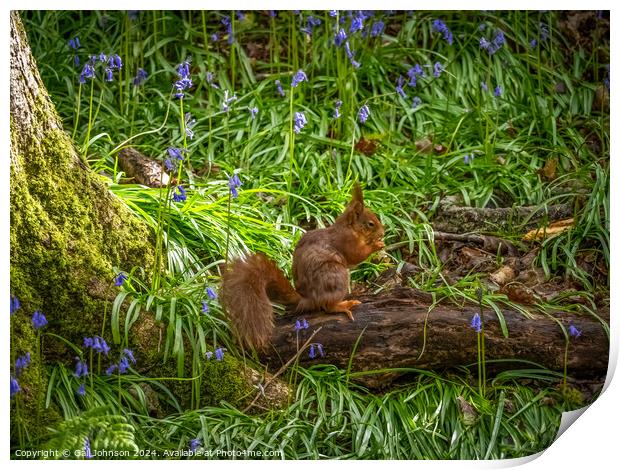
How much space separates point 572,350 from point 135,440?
1.54m

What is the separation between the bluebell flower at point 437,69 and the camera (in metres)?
4.30

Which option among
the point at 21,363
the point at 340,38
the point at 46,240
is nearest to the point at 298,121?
the point at 340,38

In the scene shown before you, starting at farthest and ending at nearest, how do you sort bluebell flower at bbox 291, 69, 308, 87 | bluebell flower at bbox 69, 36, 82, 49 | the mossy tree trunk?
bluebell flower at bbox 291, 69, 308, 87 → bluebell flower at bbox 69, 36, 82, 49 → the mossy tree trunk

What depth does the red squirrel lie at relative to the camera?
341 centimetres

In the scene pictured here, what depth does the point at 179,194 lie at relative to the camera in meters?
3.54

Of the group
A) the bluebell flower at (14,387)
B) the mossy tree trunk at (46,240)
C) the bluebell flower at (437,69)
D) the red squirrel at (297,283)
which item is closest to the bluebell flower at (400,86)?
the bluebell flower at (437,69)

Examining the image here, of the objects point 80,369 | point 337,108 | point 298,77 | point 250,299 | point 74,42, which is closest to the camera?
point 80,369

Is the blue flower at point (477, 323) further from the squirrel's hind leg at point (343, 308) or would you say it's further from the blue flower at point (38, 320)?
the blue flower at point (38, 320)

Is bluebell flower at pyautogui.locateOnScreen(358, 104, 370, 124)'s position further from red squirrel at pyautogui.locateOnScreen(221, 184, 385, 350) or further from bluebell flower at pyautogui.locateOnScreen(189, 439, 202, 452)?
bluebell flower at pyautogui.locateOnScreen(189, 439, 202, 452)

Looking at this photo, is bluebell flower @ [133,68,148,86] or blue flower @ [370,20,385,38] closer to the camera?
bluebell flower @ [133,68,148,86]

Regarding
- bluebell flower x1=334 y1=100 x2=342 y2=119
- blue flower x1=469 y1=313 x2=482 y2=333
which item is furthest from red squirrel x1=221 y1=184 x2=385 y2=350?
bluebell flower x1=334 y1=100 x2=342 y2=119

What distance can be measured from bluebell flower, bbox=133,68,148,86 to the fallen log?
1189mm

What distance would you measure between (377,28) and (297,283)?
1406 millimetres

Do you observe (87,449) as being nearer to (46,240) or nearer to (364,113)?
(46,240)
